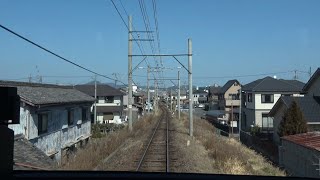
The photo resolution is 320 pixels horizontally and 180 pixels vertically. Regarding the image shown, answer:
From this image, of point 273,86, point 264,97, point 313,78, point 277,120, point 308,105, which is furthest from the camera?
point 273,86

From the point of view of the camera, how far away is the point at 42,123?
20719 mm

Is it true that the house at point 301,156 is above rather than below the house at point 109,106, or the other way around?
below

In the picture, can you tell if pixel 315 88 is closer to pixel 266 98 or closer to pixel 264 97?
pixel 264 97

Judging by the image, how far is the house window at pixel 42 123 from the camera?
2034cm

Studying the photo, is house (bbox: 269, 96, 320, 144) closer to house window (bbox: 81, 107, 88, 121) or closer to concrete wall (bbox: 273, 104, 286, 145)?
concrete wall (bbox: 273, 104, 286, 145)

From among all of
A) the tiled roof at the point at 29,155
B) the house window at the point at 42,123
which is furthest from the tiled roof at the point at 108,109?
the tiled roof at the point at 29,155

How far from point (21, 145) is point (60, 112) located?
8.66m

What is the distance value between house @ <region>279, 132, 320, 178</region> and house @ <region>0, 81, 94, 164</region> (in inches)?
461

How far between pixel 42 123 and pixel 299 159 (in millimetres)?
12726

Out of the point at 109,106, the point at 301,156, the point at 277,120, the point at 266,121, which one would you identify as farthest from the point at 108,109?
the point at 301,156

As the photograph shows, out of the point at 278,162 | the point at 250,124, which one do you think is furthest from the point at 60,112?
the point at 250,124

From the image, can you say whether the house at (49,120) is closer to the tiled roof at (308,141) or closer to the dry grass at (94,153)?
the dry grass at (94,153)

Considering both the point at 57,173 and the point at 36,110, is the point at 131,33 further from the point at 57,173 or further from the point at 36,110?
the point at 57,173

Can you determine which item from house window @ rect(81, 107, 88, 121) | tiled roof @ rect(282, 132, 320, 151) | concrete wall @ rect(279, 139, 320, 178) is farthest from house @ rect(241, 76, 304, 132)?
tiled roof @ rect(282, 132, 320, 151)
